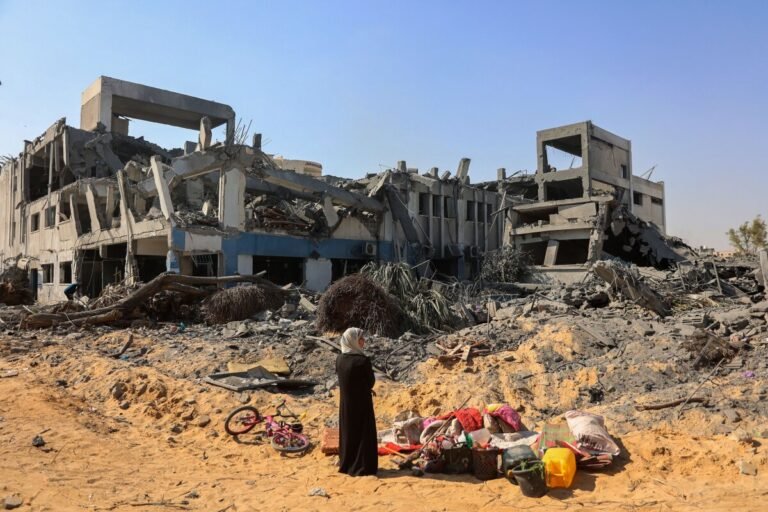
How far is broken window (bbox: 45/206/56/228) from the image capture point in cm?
2602

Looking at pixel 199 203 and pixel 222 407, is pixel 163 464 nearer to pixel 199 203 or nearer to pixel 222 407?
pixel 222 407

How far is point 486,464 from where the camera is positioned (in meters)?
5.13

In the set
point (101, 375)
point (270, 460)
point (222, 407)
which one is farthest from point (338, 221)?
point (270, 460)

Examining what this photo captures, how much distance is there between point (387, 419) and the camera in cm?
718

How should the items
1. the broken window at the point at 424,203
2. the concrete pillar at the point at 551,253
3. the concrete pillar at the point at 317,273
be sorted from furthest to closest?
the broken window at the point at 424,203
the concrete pillar at the point at 317,273
the concrete pillar at the point at 551,253

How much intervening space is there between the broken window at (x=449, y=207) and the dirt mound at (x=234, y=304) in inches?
498

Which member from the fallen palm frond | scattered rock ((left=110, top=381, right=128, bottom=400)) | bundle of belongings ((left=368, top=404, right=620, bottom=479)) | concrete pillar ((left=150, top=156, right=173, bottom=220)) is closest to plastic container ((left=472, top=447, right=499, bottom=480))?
bundle of belongings ((left=368, top=404, right=620, bottom=479))

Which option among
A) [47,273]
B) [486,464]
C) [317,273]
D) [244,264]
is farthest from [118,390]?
[47,273]

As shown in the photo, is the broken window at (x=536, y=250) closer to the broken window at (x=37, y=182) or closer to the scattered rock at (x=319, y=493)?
the scattered rock at (x=319, y=493)

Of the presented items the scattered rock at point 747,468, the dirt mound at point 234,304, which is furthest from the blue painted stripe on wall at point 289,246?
the scattered rock at point 747,468

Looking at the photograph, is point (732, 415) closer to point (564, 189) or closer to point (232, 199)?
point (232, 199)

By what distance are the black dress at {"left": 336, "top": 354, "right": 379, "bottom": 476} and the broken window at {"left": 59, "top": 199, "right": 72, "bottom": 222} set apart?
2407cm

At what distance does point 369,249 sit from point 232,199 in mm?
6510

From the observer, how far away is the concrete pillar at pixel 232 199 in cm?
1727
